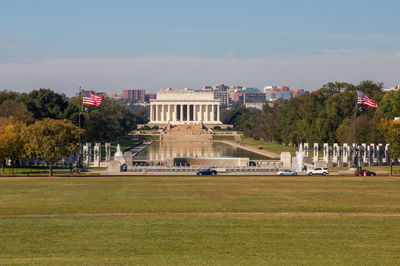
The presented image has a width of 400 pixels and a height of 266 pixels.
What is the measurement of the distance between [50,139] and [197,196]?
28718 mm

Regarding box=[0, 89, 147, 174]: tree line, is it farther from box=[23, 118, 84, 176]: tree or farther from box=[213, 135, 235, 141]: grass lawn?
box=[213, 135, 235, 141]: grass lawn

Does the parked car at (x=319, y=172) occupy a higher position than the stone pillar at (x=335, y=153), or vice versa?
the stone pillar at (x=335, y=153)

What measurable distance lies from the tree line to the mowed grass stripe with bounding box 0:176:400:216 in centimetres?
1127

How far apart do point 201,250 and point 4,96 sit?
85.3 meters

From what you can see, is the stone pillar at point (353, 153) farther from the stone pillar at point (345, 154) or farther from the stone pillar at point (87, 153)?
Answer: the stone pillar at point (87, 153)

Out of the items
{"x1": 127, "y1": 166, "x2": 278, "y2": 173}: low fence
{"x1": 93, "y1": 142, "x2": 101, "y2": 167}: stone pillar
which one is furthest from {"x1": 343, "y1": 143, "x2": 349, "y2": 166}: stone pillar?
{"x1": 93, "y1": 142, "x2": 101, "y2": 167}: stone pillar

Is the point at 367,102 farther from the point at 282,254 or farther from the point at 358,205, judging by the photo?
the point at 282,254

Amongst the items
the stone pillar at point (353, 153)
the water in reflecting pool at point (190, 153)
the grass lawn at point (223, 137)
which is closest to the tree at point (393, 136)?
the stone pillar at point (353, 153)

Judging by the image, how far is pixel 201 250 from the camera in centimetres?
2119

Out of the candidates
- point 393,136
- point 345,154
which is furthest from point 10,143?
point 345,154

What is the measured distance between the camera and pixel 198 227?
84.9 feet

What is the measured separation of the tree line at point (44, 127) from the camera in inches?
2425

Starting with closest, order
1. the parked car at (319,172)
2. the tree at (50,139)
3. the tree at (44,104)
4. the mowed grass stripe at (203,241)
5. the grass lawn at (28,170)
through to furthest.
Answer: the mowed grass stripe at (203,241) < the parked car at (319,172) < the tree at (50,139) < the grass lawn at (28,170) < the tree at (44,104)

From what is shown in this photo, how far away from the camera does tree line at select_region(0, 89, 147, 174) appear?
61.6 metres
